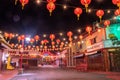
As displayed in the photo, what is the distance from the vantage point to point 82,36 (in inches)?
1534

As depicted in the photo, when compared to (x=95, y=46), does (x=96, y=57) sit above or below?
below

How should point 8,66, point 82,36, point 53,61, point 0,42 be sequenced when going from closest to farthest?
point 0,42
point 8,66
point 82,36
point 53,61

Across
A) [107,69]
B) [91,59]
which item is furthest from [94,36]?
[107,69]

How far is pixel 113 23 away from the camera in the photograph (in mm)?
27312

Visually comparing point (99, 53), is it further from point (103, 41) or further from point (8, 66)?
point (8, 66)

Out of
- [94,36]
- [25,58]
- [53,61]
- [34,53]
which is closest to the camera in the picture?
[94,36]

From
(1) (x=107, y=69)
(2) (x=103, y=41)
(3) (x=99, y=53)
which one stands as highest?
(2) (x=103, y=41)

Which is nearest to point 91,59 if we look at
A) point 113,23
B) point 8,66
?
point 113,23

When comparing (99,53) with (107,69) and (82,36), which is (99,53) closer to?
(107,69)

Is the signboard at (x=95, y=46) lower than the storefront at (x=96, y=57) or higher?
higher

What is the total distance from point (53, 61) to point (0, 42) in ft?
282

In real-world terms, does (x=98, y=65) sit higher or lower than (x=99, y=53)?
lower

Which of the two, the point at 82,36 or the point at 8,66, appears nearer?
the point at 8,66

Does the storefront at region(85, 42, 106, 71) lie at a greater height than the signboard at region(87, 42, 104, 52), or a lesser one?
lesser
